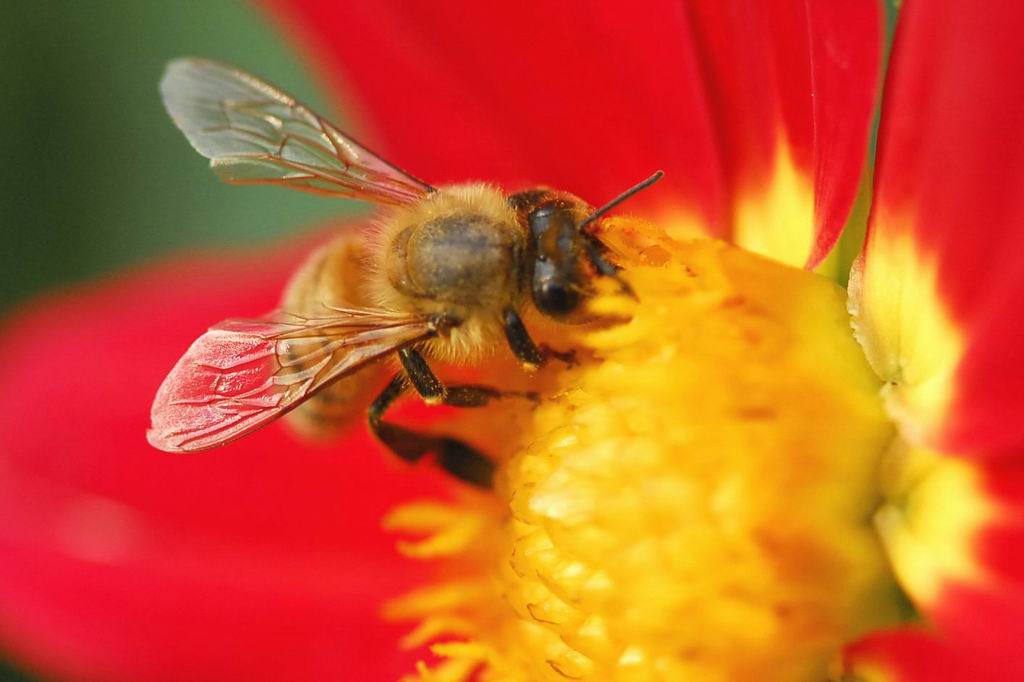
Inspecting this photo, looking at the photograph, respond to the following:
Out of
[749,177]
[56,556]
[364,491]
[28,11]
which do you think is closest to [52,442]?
[56,556]

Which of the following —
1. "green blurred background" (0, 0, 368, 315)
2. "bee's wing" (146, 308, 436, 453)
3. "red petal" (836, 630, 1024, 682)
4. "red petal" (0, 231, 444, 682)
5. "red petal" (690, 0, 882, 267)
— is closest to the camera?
"red petal" (836, 630, 1024, 682)

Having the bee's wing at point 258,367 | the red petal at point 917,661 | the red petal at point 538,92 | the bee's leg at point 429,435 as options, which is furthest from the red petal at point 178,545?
the red petal at point 917,661

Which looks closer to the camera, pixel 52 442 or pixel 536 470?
pixel 536 470

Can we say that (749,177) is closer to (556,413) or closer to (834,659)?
(556,413)

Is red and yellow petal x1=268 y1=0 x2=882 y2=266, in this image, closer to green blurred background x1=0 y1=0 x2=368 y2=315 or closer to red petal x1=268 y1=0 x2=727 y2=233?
red petal x1=268 y1=0 x2=727 y2=233

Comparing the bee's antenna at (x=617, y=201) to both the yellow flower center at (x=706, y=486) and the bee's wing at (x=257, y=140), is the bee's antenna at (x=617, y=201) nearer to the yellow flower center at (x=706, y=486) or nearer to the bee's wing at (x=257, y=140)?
the yellow flower center at (x=706, y=486)

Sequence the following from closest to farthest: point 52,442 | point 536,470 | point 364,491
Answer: point 536,470 < point 364,491 < point 52,442

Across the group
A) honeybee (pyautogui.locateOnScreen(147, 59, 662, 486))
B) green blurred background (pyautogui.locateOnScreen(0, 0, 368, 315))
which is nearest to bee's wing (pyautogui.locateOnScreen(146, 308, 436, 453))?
honeybee (pyautogui.locateOnScreen(147, 59, 662, 486))

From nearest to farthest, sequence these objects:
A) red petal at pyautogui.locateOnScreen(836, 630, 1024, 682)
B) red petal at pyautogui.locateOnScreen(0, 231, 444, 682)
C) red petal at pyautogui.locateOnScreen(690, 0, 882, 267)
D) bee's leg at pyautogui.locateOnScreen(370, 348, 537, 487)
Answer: red petal at pyautogui.locateOnScreen(836, 630, 1024, 682)
red petal at pyautogui.locateOnScreen(690, 0, 882, 267)
bee's leg at pyautogui.locateOnScreen(370, 348, 537, 487)
red petal at pyautogui.locateOnScreen(0, 231, 444, 682)
